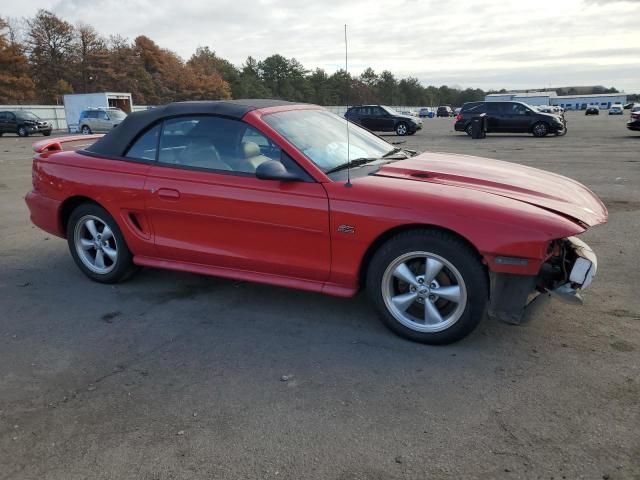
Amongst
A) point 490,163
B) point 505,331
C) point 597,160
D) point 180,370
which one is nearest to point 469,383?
point 505,331

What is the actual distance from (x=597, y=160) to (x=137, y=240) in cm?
1257

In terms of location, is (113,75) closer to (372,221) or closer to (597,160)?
(597,160)

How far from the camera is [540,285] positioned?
3346 millimetres

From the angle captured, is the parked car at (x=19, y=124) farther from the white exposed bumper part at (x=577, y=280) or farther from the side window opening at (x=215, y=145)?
the white exposed bumper part at (x=577, y=280)

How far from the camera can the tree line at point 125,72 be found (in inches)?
2197

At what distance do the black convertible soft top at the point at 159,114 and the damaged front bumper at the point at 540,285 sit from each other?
87.2 inches

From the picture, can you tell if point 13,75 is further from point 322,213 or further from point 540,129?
point 322,213

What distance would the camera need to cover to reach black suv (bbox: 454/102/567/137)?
76.5 ft

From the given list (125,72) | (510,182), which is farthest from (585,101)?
(510,182)

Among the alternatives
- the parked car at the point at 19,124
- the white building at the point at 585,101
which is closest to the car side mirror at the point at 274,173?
the parked car at the point at 19,124

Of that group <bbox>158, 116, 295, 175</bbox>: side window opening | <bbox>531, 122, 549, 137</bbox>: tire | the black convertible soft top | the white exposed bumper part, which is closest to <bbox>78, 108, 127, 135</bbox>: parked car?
<bbox>531, 122, 549, 137</bbox>: tire

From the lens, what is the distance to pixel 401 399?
285 cm

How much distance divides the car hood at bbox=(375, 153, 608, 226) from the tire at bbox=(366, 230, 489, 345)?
0.53m

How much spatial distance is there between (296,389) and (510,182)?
2101mm
